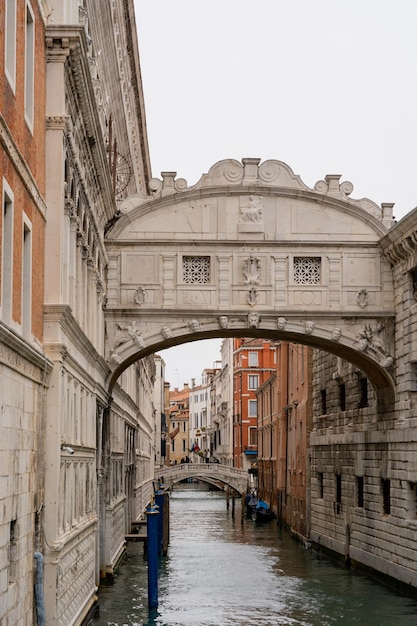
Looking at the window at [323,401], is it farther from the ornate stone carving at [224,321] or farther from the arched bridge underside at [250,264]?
the ornate stone carving at [224,321]

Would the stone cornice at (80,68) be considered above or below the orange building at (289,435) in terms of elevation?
above

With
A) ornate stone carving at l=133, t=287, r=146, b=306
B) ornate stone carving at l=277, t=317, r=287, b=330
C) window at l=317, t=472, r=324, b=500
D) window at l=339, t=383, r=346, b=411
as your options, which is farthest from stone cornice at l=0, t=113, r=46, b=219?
window at l=317, t=472, r=324, b=500

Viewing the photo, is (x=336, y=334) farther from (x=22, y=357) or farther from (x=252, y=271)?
(x=22, y=357)

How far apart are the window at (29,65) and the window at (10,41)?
1.32 m

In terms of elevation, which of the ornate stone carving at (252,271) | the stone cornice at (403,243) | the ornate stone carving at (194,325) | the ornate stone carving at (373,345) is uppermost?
the stone cornice at (403,243)

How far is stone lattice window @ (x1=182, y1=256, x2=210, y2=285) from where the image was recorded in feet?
77.6

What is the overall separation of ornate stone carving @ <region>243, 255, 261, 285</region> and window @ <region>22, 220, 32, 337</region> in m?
11.2

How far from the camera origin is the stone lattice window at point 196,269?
23.6 metres

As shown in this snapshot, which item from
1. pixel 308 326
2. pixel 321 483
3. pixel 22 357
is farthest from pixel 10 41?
pixel 321 483

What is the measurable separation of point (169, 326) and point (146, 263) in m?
1.43

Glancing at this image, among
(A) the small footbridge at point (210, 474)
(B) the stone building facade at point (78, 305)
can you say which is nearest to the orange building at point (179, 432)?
(A) the small footbridge at point (210, 474)

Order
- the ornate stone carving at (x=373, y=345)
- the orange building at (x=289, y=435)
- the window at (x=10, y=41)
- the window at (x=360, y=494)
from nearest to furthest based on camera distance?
the window at (x=10, y=41), the ornate stone carving at (x=373, y=345), the window at (x=360, y=494), the orange building at (x=289, y=435)

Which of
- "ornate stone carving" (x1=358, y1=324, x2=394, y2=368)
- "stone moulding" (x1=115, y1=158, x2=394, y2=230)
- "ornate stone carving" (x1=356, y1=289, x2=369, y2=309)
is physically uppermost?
"stone moulding" (x1=115, y1=158, x2=394, y2=230)

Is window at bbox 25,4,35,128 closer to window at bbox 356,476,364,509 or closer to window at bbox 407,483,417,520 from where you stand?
window at bbox 407,483,417,520
